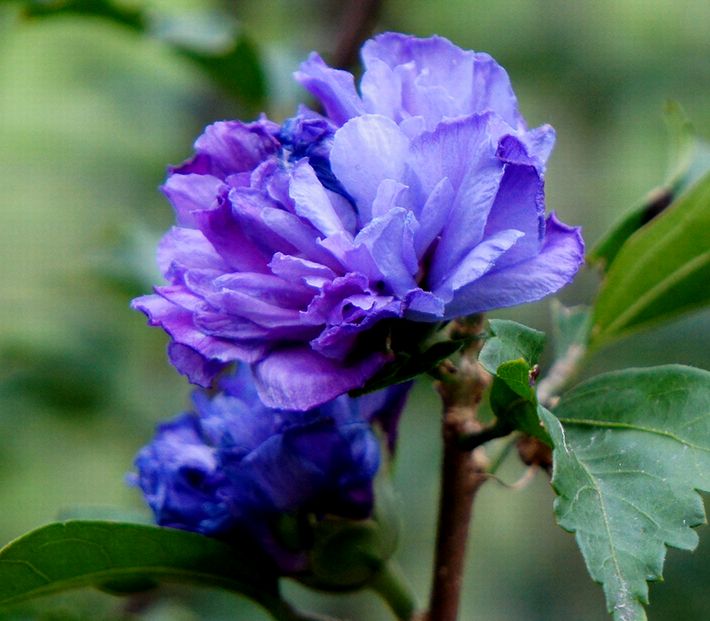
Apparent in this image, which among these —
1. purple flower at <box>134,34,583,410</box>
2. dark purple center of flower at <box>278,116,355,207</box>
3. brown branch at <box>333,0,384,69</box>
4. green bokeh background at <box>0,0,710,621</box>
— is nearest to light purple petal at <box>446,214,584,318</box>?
purple flower at <box>134,34,583,410</box>

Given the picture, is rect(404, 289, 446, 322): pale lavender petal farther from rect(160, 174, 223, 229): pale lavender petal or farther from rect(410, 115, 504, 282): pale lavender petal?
rect(160, 174, 223, 229): pale lavender petal

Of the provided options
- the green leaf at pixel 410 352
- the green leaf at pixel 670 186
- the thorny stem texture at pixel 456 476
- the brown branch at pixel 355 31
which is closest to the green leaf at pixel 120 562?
the thorny stem texture at pixel 456 476

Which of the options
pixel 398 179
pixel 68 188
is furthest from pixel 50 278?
pixel 398 179

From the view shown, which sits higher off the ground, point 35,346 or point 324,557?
point 35,346

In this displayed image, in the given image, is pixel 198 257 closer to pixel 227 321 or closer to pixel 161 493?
pixel 227 321

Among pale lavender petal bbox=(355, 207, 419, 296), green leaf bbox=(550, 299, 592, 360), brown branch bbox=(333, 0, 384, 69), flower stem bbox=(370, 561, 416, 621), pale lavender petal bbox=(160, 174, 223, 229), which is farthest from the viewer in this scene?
brown branch bbox=(333, 0, 384, 69)

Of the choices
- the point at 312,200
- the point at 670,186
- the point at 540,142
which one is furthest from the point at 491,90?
the point at 670,186
